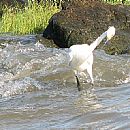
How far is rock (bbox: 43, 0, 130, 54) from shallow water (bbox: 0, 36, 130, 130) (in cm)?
110

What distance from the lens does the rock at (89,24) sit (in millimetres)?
11906

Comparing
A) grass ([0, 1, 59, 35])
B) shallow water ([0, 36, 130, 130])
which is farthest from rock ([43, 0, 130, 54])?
grass ([0, 1, 59, 35])

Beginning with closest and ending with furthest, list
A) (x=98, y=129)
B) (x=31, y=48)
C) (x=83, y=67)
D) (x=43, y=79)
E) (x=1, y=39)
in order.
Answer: (x=98, y=129) → (x=83, y=67) → (x=43, y=79) → (x=31, y=48) → (x=1, y=39)

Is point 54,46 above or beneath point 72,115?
beneath

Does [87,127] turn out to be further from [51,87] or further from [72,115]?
[51,87]

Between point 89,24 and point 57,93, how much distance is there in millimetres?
5559

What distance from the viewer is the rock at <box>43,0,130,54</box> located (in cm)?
1191

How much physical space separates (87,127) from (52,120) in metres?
0.67

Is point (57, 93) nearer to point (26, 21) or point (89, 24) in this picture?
point (89, 24)

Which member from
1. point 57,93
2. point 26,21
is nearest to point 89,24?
point 26,21

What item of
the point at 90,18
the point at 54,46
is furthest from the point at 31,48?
the point at 90,18

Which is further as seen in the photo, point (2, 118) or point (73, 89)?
point (73, 89)

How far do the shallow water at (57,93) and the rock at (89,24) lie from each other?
1.10 meters

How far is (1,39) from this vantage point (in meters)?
13.8
